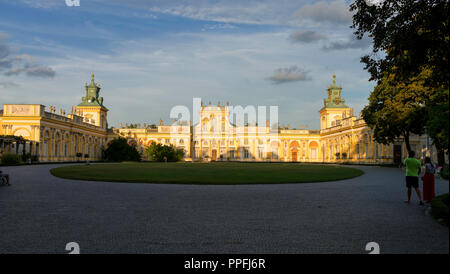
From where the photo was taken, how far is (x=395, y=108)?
30328mm

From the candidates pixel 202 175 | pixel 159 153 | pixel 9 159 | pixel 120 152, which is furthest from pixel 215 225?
pixel 120 152

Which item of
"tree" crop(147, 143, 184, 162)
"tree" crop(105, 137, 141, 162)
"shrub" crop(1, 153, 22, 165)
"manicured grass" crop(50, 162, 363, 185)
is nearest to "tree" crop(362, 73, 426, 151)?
"manicured grass" crop(50, 162, 363, 185)

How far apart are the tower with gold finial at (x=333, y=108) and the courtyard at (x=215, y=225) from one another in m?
68.0

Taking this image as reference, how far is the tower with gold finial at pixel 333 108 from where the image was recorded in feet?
253

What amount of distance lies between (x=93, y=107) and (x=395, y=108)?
60794 mm

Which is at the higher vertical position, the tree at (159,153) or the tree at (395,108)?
the tree at (395,108)

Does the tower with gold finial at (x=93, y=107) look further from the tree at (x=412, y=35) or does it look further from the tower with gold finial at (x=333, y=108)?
the tree at (x=412, y=35)

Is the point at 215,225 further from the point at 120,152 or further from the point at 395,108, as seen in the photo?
the point at 120,152

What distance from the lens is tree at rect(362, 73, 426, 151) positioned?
29188 mm

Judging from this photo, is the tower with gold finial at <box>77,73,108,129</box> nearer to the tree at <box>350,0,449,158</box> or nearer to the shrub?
the shrub

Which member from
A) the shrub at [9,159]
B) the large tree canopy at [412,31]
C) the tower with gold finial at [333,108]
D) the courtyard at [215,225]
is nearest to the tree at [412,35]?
the large tree canopy at [412,31]

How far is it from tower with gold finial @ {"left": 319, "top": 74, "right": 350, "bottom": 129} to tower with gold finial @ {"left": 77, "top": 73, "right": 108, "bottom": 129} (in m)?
47.4
